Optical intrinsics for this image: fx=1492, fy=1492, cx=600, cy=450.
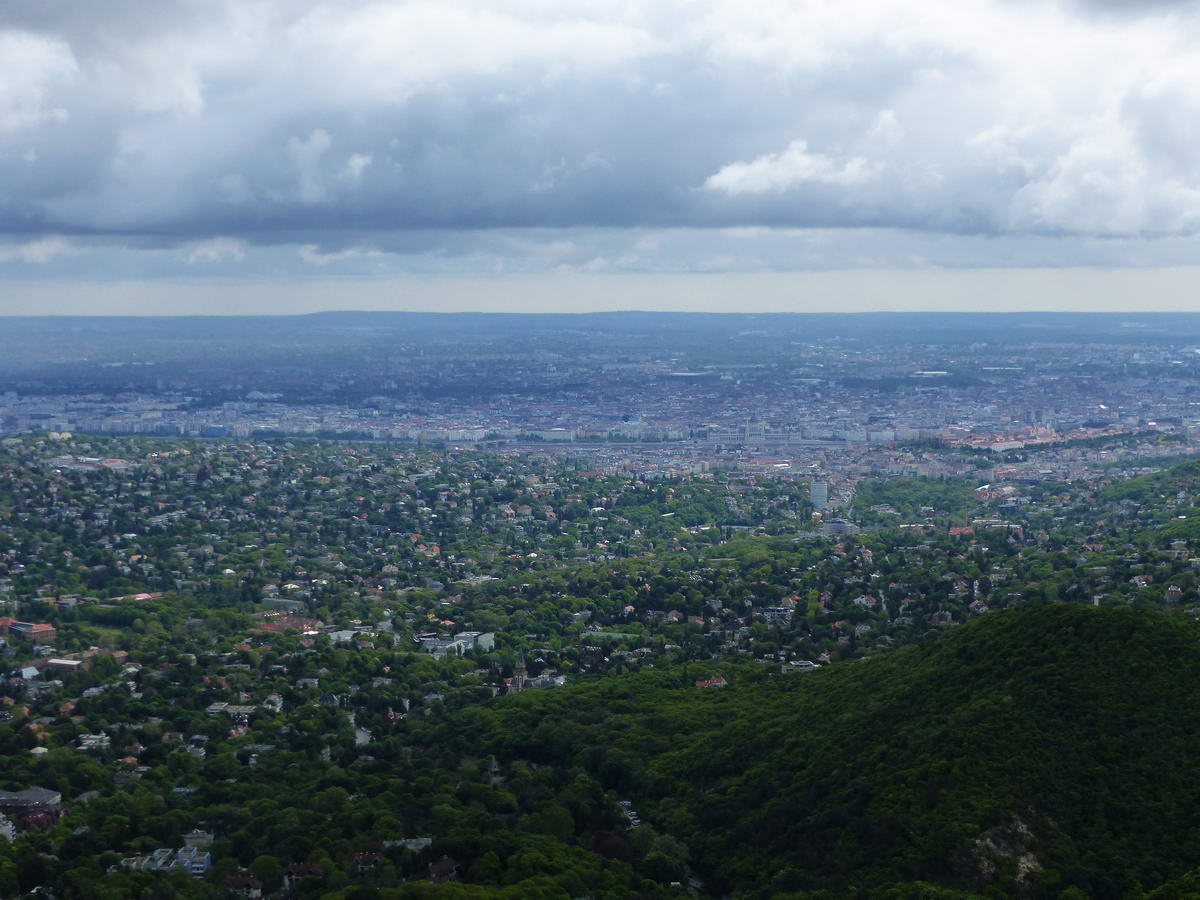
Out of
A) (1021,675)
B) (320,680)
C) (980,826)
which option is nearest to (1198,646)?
(1021,675)

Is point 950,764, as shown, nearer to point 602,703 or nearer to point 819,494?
point 602,703

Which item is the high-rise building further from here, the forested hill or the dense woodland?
the forested hill

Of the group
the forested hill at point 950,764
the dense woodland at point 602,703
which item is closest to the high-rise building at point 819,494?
the dense woodland at point 602,703

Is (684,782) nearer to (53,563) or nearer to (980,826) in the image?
(980,826)

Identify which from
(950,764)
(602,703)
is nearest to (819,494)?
(602,703)

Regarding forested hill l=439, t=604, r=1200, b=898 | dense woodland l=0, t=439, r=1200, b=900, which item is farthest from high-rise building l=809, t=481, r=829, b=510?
forested hill l=439, t=604, r=1200, b=898

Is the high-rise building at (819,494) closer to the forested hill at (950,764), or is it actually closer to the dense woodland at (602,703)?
the dense woodland at (602,703)

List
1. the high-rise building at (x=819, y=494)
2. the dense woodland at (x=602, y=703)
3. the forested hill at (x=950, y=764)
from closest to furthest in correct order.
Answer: the forested hill at (x=950, y=764) < the dense woodland at (x=602, y=703) < the high-rise building at (x=819, y=494)

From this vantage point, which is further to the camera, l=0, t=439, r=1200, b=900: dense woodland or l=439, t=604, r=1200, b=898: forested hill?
l=0, t=439, r=1200, b=900: dense woodland
